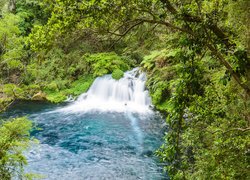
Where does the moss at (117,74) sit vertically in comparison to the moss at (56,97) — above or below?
above

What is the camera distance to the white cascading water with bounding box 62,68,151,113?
16200 mm

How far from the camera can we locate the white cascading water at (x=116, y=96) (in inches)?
638

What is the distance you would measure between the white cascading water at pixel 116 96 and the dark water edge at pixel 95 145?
1248 mm

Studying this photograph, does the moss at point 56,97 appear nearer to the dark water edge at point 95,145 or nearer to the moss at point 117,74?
the dark water edge at point 95,145

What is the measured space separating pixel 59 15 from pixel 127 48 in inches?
699

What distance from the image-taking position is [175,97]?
3.25 meters

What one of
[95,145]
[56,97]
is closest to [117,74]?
[56,97]

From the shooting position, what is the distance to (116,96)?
17.4 meters

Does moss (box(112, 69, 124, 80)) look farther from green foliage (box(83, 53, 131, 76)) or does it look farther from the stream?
green foliage (box(83, 53, 131, 76))

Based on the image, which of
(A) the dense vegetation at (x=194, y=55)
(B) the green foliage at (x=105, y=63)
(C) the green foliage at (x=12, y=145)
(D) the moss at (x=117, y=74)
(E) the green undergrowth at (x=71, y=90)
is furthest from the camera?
(B) the green foliage at (x=105, y=63)

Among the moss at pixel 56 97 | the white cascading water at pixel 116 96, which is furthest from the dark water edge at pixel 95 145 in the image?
the moss at pixel 56 97

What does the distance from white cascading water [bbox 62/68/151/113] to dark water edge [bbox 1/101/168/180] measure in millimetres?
1248

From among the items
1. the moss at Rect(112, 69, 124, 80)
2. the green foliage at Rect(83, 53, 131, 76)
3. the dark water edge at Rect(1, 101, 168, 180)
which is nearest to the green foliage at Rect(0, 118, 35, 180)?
the dark water edge at Rect(1, 101, 168, 180)

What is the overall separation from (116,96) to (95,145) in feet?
23.0
